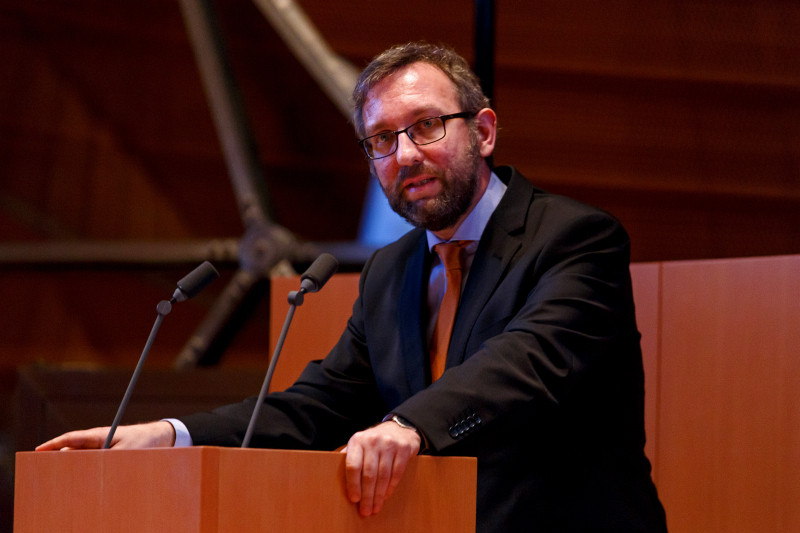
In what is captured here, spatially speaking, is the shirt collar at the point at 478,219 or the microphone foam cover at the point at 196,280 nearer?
the microphone foam cover at the point at 196,280

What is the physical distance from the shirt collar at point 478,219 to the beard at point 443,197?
0.06 ft

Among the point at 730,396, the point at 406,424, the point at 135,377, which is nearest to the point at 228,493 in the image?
the point at 406,424

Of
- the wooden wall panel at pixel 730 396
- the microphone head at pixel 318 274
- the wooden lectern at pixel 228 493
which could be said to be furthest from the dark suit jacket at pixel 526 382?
the wooden wall panel at pixel 730 396

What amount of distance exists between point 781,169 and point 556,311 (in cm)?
360

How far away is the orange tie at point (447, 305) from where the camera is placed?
1.96 m

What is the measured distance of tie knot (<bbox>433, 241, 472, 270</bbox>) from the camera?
204 centimetres

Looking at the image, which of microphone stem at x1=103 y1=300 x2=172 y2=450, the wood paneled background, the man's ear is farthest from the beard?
the wood paneled background

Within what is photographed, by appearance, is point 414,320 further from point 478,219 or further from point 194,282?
point 194,282

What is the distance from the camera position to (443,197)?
80.1 inches

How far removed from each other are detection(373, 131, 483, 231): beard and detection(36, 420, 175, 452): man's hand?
64cm

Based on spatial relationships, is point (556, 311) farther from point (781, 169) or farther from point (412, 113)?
point (781, 169)

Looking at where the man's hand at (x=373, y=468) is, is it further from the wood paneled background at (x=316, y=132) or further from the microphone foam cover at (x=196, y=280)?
the wood paneled background at (x=316, y=132)

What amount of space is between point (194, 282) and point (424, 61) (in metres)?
0.69

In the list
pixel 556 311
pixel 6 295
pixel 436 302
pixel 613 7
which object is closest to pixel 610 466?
pixel 556 311
